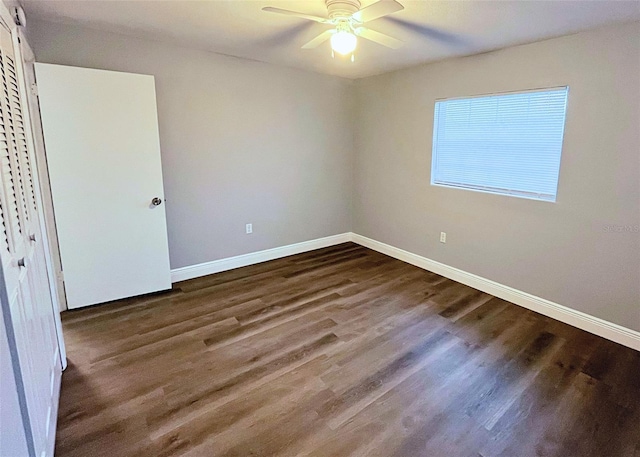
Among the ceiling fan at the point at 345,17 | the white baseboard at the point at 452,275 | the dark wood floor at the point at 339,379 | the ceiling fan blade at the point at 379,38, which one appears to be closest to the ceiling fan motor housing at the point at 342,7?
the ceiling fan at the point at 345,17

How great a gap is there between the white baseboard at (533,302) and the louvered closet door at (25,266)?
342 cm

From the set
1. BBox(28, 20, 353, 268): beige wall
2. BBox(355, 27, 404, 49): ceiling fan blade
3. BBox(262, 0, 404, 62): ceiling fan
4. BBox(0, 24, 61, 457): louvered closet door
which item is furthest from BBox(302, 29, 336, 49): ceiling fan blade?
BBox(0, 24, 61, 457): louvered closet door

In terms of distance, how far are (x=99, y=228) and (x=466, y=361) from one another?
3077 mm

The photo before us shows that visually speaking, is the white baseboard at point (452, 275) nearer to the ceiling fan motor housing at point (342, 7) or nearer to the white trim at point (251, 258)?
the white trim at point (251, 258)

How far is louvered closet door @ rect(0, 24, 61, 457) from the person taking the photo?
126 centimetres

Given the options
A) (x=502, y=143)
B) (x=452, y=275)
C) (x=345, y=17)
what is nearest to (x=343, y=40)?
(x=345, y=17)

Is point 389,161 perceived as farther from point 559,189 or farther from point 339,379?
point 339,379

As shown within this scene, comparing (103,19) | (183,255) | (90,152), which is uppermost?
(103,19)

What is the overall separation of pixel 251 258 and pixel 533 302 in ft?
9.63

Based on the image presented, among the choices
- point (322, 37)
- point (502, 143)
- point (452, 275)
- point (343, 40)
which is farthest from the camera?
point (452, 275)

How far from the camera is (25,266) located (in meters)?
1.45

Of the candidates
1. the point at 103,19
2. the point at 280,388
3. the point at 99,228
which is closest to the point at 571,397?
the point at 280,388

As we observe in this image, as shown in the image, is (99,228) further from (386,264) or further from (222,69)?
(386,264)

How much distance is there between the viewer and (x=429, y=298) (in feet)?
10.8
